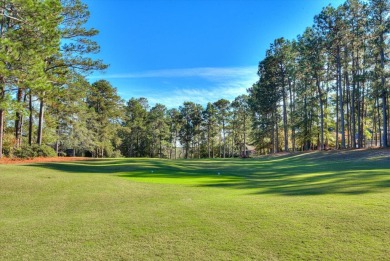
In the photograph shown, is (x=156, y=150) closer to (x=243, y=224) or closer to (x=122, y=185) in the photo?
(x=122, y=185)

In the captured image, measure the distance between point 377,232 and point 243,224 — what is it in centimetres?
203

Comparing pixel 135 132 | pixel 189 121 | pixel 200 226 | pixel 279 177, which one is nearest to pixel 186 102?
pixel 189 121

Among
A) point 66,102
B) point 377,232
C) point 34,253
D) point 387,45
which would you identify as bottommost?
point 34,253

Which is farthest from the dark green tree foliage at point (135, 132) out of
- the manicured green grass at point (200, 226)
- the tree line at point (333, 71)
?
the manicured green grass at point (200, 226)

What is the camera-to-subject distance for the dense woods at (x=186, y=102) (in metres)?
14.3

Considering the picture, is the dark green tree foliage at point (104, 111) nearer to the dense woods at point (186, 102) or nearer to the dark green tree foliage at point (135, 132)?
the dense woods at point (186, 102)

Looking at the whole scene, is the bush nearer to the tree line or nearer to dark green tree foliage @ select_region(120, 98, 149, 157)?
the tree line

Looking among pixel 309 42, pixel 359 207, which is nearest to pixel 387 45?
pixel 309 42

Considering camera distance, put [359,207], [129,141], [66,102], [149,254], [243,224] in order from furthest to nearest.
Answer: [129,141] < [66,102] < [359,207] < [243,224] < [149,254]

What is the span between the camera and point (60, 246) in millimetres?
4336

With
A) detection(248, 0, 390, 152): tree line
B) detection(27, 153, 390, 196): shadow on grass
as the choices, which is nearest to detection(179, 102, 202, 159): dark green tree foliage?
detection(248, 0, 390, 152): tree line

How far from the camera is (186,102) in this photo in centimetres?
7244

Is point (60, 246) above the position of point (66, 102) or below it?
below

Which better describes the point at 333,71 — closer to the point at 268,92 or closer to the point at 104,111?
the point at 268,92
